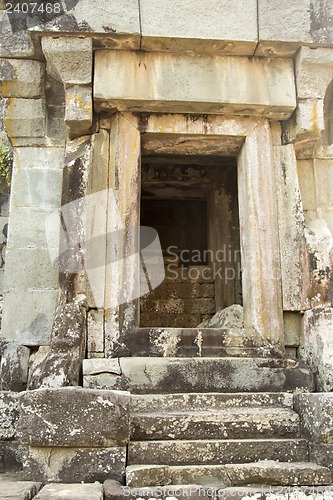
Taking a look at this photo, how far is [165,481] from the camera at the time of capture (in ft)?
10.1

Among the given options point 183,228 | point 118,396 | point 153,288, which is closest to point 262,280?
point 118,396

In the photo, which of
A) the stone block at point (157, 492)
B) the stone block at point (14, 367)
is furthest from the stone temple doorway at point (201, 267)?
the stone block at point (157, 492)

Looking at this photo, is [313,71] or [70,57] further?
[313,71]

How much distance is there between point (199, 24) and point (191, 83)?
44cm

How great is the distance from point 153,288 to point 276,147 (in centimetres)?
346

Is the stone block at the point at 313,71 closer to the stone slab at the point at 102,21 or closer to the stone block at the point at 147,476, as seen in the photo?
the stone slab at the point at 102,21

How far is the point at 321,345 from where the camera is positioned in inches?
160

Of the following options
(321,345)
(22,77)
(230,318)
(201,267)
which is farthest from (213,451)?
(201,267)

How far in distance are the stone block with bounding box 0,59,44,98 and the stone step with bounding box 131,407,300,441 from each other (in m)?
2.83

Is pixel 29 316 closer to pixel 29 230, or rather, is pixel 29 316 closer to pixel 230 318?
pixel 29 230

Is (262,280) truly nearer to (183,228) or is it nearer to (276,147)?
(276,147)

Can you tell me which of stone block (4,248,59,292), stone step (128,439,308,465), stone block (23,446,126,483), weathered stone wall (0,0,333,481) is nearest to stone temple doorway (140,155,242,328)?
weathered stone wall (0,0,333,481)

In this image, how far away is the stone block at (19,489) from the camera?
2.68 m

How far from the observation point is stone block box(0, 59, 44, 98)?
15.6 ft
